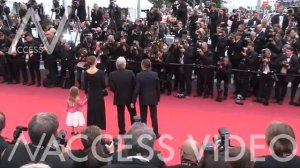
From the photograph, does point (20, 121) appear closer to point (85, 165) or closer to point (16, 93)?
point (16, 93)

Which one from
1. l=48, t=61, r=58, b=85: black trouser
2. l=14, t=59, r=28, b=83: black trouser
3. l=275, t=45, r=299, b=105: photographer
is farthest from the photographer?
l=14, t=59, r=28, b=83: black trouser

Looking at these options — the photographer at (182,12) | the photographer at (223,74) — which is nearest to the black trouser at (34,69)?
the photographer at (223,74)

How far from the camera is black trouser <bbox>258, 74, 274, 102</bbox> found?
11.5 meters

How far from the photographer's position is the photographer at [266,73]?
11.3m

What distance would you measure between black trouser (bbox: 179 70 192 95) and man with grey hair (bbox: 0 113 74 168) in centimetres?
882

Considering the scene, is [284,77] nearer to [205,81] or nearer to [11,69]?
[205,81]

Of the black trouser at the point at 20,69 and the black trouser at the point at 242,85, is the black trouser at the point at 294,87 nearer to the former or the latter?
the black trouser at the point at 242,85

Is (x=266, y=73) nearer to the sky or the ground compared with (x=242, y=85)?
nearer to the sky

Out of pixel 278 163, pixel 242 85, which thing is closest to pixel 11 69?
pixel 242 85

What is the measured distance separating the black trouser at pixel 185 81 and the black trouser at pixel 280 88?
2.34 m

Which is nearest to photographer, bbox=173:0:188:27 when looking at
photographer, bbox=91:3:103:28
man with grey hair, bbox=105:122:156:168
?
photographer, bbox=91:3:103:28

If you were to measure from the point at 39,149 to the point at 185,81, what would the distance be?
9299mm

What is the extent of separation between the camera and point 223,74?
11992 mm

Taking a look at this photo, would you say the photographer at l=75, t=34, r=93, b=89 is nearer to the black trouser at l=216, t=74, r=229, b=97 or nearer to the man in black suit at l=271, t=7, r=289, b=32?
the black trouser at l=216, t=74, r=229, b=97
